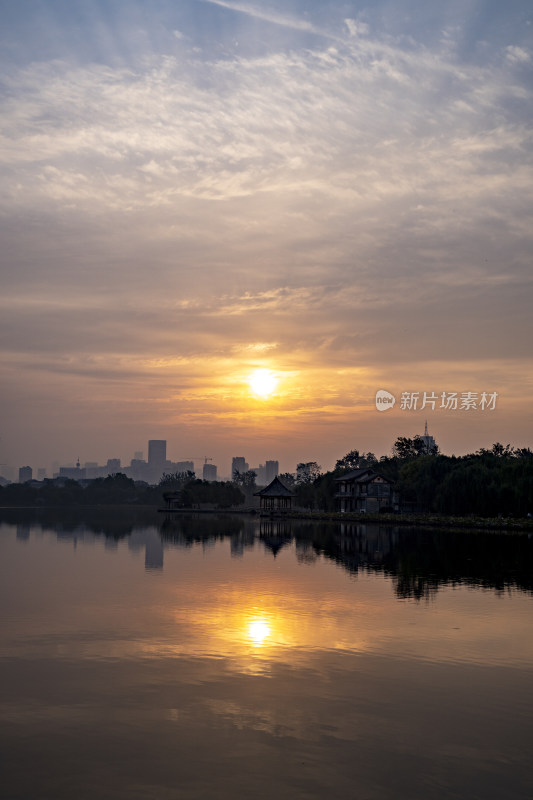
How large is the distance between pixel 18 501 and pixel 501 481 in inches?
4936

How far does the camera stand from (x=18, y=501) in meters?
166

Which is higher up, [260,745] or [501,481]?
[501,481]

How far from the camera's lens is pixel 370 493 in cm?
10188

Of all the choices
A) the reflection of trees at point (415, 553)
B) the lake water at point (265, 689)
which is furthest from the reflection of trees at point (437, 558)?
the lake water at point (265, 689)

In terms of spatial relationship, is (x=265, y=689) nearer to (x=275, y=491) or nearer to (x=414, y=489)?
(x=414, y=489)

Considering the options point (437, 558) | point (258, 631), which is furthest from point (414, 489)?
point (258, 631)

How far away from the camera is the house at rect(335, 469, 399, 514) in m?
101

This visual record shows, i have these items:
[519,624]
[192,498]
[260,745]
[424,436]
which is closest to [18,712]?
[260,745]

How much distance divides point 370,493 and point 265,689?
293 feet

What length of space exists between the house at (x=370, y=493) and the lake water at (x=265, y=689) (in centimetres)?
7018

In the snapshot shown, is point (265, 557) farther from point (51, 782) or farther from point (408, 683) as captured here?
point (51, 782)

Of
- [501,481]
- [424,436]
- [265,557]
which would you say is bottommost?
[265,557]

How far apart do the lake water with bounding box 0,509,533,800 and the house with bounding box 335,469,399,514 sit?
7018 centimetres

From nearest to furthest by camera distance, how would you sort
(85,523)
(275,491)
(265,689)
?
(265,689), (85,523), (275,491)
